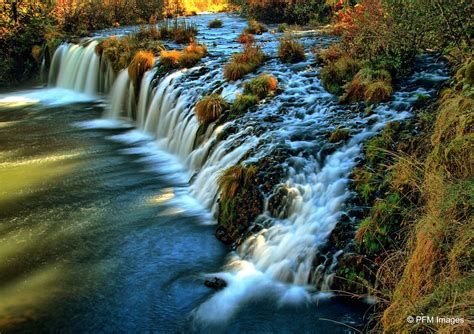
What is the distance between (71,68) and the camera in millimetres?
17953

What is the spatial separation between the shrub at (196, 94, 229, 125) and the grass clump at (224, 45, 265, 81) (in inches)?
57.7

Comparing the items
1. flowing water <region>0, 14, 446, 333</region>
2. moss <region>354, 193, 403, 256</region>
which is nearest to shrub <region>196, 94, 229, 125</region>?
flowing water <region>0, 14, 446, 333</region>

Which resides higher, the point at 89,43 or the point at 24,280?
the point at 89,43

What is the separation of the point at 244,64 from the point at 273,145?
435 cm

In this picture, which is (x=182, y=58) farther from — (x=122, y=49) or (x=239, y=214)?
(x=239, y=214)

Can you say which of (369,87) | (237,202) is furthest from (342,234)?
(369,87)

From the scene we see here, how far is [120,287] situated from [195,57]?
8994mm

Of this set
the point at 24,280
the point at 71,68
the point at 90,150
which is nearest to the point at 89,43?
the point at 71,68

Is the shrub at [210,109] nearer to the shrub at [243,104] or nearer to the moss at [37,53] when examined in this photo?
the shrub at [243,104]

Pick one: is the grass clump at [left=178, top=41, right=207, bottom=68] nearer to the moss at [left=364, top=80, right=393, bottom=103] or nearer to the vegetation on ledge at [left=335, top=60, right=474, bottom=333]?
the moss at [left=364, top=80, right=393, bottom=103]

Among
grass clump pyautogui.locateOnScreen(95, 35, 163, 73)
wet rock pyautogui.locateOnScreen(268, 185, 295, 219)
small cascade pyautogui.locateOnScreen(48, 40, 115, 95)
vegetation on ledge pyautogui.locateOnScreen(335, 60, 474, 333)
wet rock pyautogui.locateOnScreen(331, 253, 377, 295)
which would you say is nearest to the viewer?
vegetation on ledge pyautogui.locateOnScreen(335, 60, 474, 333)

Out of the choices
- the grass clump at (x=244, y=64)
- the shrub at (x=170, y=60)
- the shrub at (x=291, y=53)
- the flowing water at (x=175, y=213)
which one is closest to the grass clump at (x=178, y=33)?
the shrub at (x=170, y=60)

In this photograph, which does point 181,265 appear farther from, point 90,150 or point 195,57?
point 195,57

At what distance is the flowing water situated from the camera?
564 centimetres
